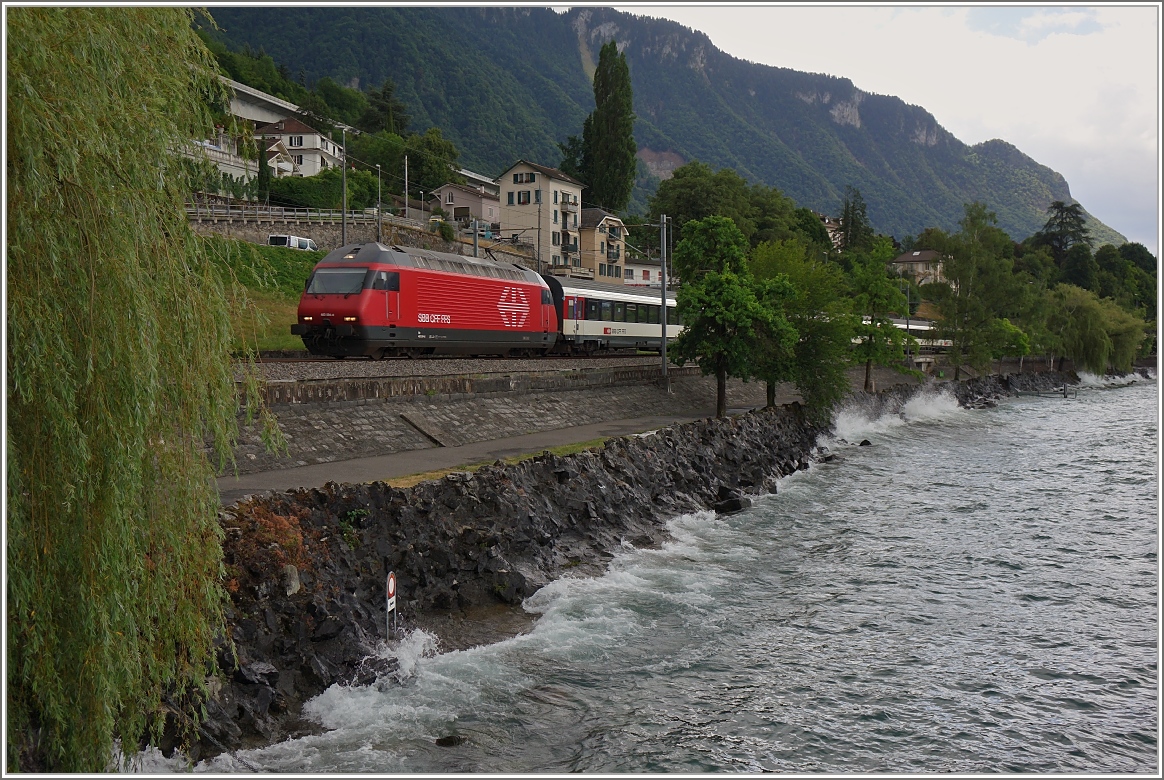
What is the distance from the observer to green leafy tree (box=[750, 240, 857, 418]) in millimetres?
41969

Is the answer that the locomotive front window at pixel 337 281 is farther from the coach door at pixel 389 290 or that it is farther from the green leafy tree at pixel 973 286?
the green leafy tree at pixel 973 286

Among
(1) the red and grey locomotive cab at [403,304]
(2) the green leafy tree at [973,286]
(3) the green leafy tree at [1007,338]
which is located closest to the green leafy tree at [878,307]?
(2) the green leafy tree at [973,286]

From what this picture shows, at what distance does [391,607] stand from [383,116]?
373 feet

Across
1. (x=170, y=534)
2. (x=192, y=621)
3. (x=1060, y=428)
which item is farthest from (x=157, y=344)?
(x=1060, y=428)

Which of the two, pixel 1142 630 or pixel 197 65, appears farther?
pixel 1142 630

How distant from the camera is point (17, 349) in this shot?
731cm

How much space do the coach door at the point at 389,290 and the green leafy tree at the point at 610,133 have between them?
7585 cm

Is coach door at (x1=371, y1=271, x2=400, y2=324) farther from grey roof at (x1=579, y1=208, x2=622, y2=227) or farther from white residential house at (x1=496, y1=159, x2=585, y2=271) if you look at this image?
grey roof at (x1=579, y1=208, x2=622, y2=227)

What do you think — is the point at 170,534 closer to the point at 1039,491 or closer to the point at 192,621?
the point at 192,621

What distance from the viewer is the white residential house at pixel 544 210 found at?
8981 cm

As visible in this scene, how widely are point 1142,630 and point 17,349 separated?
19.1 metres

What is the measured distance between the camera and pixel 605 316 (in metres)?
49.5

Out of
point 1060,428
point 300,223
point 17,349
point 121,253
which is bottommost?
point 1060,428

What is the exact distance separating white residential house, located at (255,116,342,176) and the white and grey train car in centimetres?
5629
